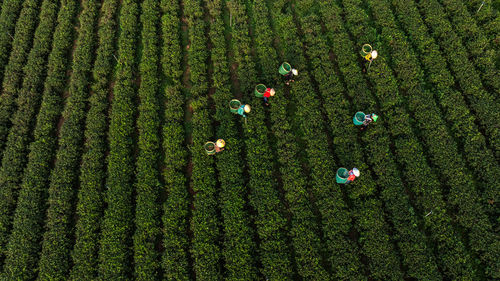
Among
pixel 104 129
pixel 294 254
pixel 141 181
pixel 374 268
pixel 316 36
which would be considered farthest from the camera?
pixel 316 36

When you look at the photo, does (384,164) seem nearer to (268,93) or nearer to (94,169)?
(268,93)

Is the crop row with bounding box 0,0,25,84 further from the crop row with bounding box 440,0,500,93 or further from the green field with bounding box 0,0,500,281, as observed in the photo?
the crop row with bounding box 440,0,500,93

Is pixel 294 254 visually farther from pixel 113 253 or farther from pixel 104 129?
pixel 104 129

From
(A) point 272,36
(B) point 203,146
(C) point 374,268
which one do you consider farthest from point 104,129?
(C) point 374,268

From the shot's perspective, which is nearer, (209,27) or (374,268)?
(374,268)

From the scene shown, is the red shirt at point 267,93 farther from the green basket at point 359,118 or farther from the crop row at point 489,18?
the crop row at point 489,18

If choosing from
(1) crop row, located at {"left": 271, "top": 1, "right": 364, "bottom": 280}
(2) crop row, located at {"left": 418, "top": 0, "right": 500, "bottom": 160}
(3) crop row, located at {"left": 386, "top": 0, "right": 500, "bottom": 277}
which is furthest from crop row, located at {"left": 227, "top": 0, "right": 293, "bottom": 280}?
(2) crop row, located at {"left": 418, "top": 0, "right": 500, "bottom": 160}

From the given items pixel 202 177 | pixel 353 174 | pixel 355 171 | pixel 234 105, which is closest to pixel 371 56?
pixel 355 171

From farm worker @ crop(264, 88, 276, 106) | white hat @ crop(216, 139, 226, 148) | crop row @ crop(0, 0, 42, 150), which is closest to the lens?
white hat @ crop(216, 139, 226, 148)
